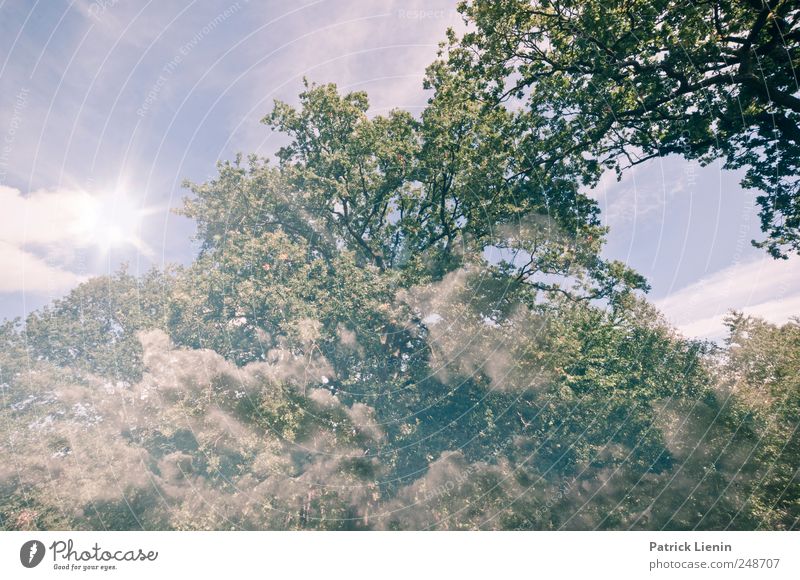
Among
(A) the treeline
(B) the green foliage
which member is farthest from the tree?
(B) the green foliage

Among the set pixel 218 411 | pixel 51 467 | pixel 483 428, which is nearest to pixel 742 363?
pixel 483 428

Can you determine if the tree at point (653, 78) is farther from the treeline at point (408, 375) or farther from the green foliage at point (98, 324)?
the green foliage at point (98, 324)

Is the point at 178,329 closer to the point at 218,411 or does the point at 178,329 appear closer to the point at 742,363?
the point at 218,411

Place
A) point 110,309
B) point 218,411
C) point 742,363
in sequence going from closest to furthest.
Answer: point 218,411 → point 742,363 → point 110,309

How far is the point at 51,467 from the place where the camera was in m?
26.8

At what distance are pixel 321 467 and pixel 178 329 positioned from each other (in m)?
20.9
